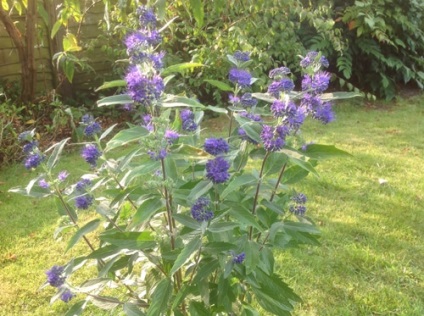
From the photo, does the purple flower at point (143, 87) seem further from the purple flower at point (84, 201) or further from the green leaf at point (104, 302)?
the green leaf at point (104, 302)

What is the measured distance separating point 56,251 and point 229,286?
195 cm

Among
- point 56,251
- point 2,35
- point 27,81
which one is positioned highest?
point 2,35

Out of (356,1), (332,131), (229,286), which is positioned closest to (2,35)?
(332,131)

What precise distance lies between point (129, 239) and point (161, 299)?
23cm

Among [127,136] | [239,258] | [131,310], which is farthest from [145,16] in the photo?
[131,310]

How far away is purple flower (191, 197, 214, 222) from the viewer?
56.4 inches

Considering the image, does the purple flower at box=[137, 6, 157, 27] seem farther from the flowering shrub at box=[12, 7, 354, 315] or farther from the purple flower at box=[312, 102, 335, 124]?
the purple flower at box=[312, 102, 335, 124]

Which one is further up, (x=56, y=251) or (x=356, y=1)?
(x=356, y=1)

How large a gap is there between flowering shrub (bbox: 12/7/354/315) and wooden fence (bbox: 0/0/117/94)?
4.63 meters

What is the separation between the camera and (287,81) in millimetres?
1491

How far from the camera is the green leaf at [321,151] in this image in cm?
151

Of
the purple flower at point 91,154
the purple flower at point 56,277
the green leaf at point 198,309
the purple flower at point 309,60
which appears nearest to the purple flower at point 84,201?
the purple flower at point 91,154

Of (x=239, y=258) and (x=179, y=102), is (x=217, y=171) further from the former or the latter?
(x=239, y=258)

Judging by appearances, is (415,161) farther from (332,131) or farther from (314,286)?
(314,286)
